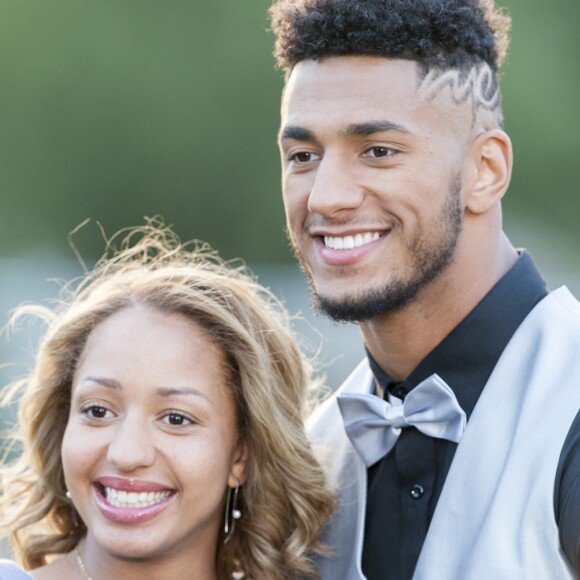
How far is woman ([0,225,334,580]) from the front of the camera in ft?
10.1

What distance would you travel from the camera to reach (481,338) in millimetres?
3182

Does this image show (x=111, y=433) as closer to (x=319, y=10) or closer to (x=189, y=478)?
(x=189, y=478)

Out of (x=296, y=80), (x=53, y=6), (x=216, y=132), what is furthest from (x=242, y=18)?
(x=296, y=80)

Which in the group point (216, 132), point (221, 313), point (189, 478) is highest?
point (216, 132)

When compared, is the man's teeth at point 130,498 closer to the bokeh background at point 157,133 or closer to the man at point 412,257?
the man at point 412,257

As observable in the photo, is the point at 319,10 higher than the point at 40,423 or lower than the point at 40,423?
higher

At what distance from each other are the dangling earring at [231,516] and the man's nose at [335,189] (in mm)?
728

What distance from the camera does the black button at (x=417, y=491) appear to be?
10.2ft

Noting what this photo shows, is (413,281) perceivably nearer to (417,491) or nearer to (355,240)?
(355,240)

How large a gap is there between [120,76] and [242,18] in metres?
1.59

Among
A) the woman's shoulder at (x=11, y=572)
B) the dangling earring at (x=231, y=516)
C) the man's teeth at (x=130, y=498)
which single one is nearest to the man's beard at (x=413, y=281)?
the dangling earring at (x=231, y=516)

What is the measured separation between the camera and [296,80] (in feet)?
11.1

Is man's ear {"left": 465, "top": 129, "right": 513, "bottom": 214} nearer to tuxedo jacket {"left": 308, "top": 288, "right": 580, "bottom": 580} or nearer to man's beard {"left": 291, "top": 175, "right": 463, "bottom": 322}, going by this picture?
man's beard {"left": 291, "top": 175, "right": 463, "bottom": 322}

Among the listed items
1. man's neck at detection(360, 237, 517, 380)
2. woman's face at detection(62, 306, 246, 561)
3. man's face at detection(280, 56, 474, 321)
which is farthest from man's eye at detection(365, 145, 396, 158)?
woman's face at detection(62, 306, 246, 561)
